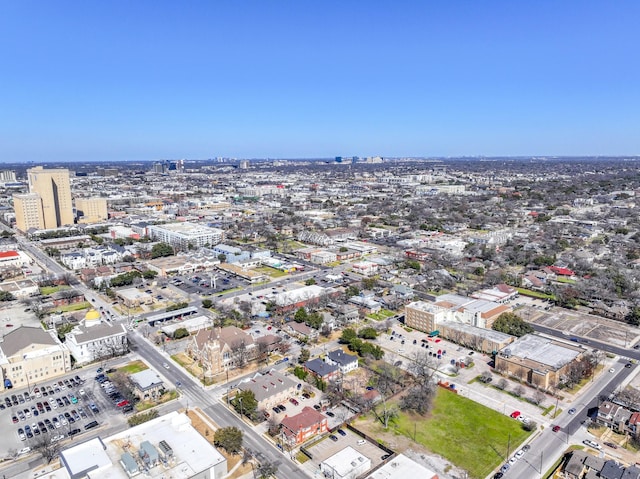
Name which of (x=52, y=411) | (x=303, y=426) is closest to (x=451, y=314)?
(x=303, y=426)

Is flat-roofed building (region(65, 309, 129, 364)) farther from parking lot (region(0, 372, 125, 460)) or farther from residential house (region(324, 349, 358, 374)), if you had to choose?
residential house (region(324, 349, 358, 374))

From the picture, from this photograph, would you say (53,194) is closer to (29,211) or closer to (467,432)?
(29,211)

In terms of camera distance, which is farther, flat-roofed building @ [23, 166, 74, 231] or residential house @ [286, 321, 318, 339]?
flat-roofed building @ [23, 166, 74, 231]

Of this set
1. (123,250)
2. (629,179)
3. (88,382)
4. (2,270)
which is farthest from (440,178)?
(88,382)

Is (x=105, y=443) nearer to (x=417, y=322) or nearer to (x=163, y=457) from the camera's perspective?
(x=163, y=457)

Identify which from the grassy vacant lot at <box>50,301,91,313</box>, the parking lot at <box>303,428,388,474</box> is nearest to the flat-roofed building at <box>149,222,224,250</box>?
the grassy vacant lot at <box>50,301,91,313</box>

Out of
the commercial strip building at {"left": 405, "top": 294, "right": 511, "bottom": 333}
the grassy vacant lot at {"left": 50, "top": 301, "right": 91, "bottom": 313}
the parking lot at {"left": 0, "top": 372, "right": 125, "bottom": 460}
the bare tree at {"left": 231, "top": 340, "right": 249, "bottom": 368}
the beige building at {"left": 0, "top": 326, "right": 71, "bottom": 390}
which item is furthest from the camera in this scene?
the grassy vacant lot at {"left": 50, "top": 301, "right": 91, "bottom": 313}
